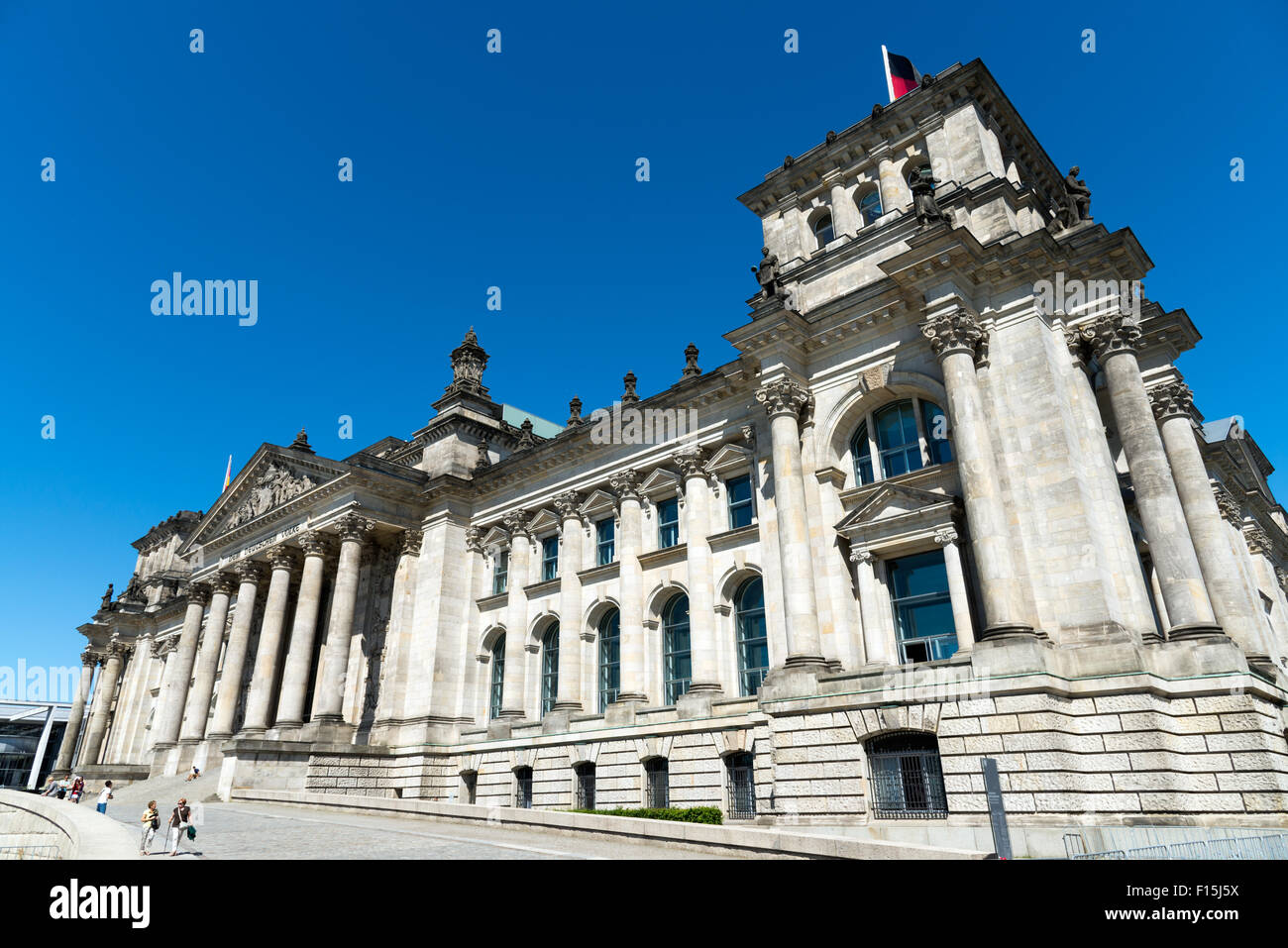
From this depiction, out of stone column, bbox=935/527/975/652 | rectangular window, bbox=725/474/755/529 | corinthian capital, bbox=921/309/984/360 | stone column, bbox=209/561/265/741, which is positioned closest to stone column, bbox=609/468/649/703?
rectangular window, bbox=725/474/755/529

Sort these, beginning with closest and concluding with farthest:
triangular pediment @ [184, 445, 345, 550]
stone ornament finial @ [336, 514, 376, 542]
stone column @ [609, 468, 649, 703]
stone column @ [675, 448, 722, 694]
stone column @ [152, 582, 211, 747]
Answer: stone column @ [675, 448, 722, 694], stone column @ [609, 468, 649, 703], stone ornament finial @ [336, 514, 376, 542], triangular pediment @ [184, 445, 345, 550], stone column @ [152, 582, 211, 747]

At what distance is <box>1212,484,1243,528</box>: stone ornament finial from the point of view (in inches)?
1184

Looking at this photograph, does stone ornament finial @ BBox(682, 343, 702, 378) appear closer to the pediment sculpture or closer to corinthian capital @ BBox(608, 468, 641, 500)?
corinthian capital @ BBox(608, 468, 641, 500)

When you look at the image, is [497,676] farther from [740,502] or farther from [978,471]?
[978,471]

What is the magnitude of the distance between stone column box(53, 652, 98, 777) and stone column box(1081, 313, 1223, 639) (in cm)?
8030

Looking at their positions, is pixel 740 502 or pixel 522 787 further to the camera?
pixel 522 787

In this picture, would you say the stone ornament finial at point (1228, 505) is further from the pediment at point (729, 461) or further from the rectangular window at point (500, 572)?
the rectangular window at point (500, 572)

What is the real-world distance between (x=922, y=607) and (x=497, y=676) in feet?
71.7

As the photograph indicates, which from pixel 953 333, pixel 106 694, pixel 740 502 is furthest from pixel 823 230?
pixel 106 694

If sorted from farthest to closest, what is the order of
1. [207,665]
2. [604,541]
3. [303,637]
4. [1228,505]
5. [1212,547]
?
[207,665]
[303,637]
[604,541]
[1228,505]
[1212,547]

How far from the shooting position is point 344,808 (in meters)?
29.1

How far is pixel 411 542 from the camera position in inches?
1613
